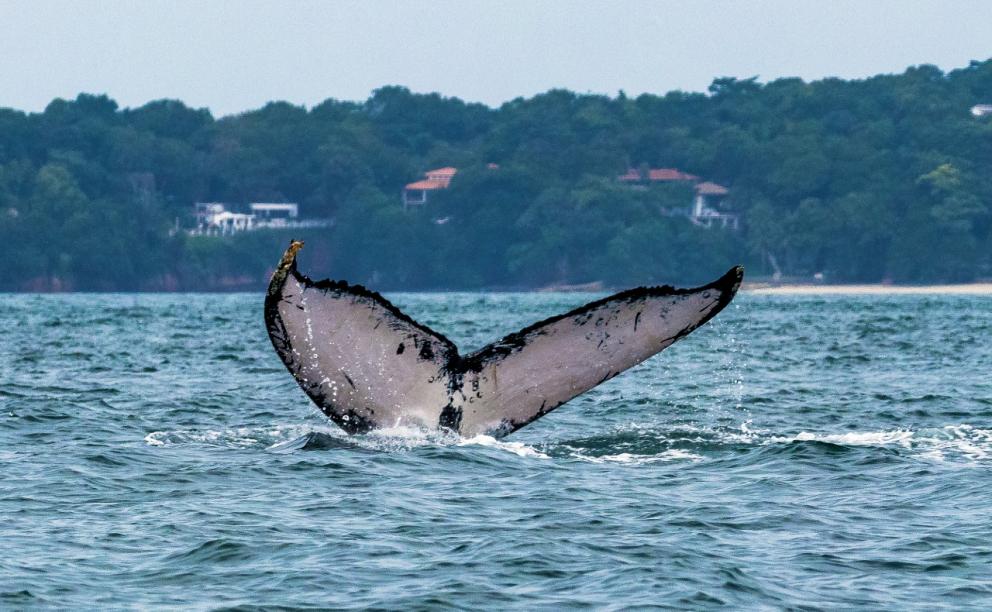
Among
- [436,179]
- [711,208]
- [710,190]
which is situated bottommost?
[711,208]

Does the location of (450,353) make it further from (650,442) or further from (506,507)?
(650,442)

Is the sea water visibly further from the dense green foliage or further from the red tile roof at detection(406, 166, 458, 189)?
the red tile roof at detection(406, 166, 458, 189)

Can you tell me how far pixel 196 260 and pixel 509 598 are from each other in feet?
419

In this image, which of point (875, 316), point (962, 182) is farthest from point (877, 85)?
point (875, 316)

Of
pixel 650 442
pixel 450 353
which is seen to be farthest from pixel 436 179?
pixel 450 353

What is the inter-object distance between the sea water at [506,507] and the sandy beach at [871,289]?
3668 inches

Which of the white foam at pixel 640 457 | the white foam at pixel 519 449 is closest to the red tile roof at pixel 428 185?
the white foam at pixel 519 449

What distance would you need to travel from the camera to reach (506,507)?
11734 millimetres

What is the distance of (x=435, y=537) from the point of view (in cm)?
1078

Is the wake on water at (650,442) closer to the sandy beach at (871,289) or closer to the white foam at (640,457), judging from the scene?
the white foam at (640,457)

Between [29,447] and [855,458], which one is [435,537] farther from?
[29,447]

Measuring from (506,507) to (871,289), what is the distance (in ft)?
345

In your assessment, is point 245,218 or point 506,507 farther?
point 245,218

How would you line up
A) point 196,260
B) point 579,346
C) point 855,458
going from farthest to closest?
point 196,260 → point 855,458 → point 579,346
